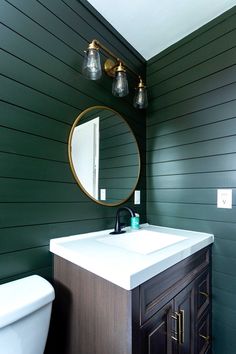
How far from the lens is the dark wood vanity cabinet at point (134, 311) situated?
2.26 ft

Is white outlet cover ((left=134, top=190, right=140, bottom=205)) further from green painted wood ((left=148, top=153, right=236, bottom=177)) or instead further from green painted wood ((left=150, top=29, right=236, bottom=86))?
green painted wood ((left=150, top=29, right=236, bottom=86))

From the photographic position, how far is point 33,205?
3.20 feet

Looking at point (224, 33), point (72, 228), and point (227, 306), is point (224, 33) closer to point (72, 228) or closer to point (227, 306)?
point (72, 228)

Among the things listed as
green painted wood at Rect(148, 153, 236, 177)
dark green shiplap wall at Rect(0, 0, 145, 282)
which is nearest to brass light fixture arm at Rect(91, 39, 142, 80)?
dark green shiplap wall at Rect(0, 0, 145, 282)

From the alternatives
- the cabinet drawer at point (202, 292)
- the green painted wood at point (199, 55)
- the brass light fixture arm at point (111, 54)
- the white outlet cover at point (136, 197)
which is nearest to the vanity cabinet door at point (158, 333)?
the cabinet drawer at point (202, 292)

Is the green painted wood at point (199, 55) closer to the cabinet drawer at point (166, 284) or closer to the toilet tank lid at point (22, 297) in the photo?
the cabinet drawer at point (166, 284)

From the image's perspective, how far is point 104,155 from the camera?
135 centimetres

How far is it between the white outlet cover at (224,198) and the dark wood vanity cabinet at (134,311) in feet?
1.22

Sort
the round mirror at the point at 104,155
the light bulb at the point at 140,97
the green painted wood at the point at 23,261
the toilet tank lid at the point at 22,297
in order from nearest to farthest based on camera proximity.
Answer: the toilet tank lid at the point at 22,297 → the green painted wood at the point at 23,261 → the round mirror at the point at 104,155 → the light bulb at the point at 140,97

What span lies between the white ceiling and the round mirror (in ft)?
2.10

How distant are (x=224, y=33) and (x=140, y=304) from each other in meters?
1.69

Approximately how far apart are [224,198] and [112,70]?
117 centimetres

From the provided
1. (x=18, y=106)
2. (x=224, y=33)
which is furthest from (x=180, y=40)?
(x=18, y=106)

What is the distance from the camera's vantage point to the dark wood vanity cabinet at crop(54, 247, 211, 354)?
27.1 inches
